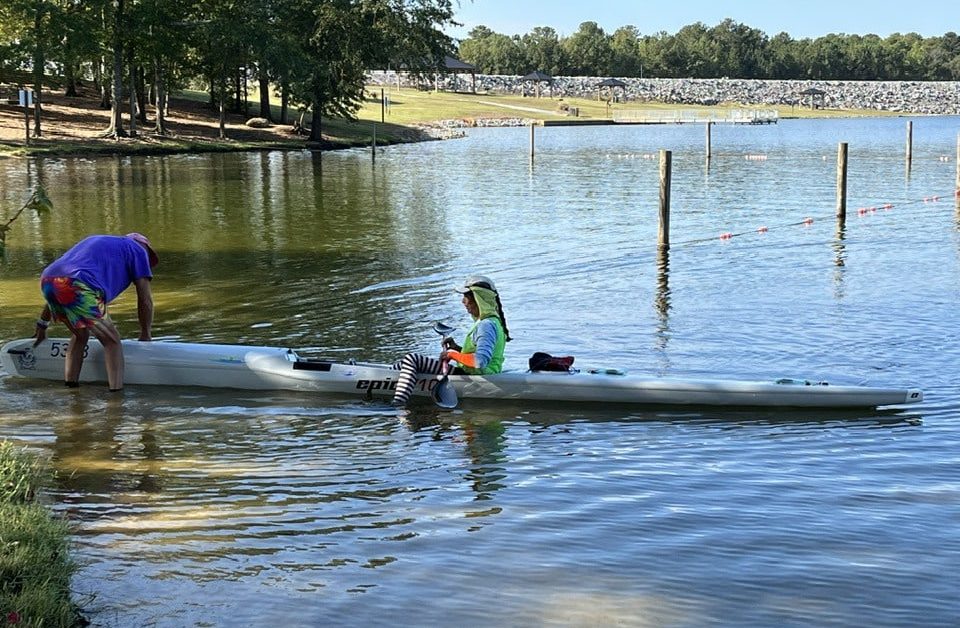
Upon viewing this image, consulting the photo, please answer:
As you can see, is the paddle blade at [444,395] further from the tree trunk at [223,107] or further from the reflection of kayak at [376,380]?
the tree trunk at [223,107]

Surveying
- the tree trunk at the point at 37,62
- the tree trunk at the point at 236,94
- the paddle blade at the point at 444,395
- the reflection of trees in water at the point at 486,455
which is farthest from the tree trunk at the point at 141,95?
the reflection of trees in water at the point at 486,455

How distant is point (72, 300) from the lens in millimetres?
11133

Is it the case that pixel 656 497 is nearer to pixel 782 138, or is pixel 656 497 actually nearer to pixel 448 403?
pixel 448 403

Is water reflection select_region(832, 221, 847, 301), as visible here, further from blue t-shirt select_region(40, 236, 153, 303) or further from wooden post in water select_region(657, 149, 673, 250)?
blue t-shirt select_region(40, 236, 153, 303)

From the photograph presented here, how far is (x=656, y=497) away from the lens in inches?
340

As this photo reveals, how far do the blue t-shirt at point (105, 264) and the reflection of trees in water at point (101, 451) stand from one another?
1.14m

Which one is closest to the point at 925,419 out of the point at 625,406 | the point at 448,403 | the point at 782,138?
the point at 625,406

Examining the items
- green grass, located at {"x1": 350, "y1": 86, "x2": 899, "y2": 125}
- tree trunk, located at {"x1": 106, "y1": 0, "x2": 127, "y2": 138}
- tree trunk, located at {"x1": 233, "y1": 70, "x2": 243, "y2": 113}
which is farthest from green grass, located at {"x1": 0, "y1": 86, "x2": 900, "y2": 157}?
tree trunk, located at {"x1": 106, "y1": 0, "x2": 127, "y2": 138}

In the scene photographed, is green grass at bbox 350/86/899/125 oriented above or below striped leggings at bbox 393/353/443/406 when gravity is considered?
above

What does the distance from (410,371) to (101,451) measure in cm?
313

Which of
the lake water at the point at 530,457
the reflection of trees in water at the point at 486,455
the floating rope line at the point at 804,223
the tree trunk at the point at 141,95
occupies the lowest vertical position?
the reflection of trees in water at the point at 486,455

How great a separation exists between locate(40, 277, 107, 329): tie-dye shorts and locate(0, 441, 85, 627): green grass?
3828 mm

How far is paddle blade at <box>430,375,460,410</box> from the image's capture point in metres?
11.5

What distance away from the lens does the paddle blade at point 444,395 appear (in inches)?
452
